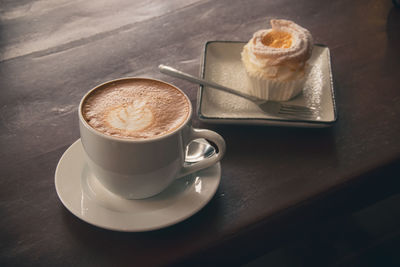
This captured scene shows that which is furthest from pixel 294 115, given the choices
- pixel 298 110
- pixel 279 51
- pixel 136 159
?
pixel 136 159

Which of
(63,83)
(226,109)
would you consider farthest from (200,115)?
(63,83)

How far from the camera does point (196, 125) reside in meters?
0.72

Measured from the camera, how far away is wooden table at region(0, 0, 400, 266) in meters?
0.53

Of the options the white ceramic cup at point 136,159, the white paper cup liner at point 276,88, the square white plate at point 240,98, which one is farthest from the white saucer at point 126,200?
the white paper cup liner at point 276,88

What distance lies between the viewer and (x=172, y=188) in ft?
1.87

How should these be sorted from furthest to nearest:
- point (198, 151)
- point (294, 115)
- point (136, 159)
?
point (294, 115) → point (198, 151) → point (136, 159)

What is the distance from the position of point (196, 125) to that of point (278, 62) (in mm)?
205

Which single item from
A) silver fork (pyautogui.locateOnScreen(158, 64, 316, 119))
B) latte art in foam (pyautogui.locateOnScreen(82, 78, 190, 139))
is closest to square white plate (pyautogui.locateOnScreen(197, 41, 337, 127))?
silver fork (pyautogui.locateOnScreen(158, 64, 316, 119))

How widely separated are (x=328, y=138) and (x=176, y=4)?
1.99 ft

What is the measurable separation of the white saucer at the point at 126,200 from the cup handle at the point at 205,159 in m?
0.02

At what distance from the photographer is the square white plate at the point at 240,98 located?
0.70 m

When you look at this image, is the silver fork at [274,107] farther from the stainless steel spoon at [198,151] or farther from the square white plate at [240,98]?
the stainless steel spoon at [198,151]

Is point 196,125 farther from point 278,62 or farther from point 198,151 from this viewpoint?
point 278,62

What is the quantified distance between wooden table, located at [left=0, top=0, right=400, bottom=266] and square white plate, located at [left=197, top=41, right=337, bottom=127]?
2cm
